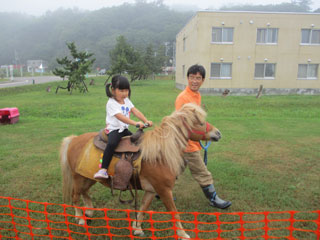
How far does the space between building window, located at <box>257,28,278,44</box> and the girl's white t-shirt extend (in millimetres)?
20260

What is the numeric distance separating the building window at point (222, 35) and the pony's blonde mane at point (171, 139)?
18908 mm

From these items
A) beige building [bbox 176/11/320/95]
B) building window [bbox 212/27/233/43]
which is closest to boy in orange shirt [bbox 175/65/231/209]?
beige building [bbox 176/11/320/95]

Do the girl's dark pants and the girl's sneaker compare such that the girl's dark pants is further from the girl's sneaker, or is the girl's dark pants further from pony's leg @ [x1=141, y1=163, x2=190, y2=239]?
pony's leg @ [x1=141, y1=163, x2=190, y2=239]

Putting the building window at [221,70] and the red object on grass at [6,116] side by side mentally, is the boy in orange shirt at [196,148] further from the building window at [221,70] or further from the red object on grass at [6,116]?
the building window at [221,70]

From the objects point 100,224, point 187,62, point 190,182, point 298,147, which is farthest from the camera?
point 187,62

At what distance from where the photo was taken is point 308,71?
2039 centimetres

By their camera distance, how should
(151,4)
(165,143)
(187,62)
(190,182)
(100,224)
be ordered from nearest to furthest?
(165,143) → (100,224) → (190,182) → (187,62) → (151,4)

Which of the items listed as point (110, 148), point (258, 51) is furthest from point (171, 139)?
point (258, 51)

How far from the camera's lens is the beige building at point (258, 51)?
1944cm

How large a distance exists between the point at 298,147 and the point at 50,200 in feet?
20.2

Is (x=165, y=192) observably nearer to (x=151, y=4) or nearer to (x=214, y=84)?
(x=214, y=84)

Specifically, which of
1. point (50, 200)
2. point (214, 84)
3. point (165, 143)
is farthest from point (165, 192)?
point (214, 84)

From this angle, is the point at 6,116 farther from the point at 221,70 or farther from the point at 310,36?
the point at 310,36

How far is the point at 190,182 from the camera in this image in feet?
14.6
